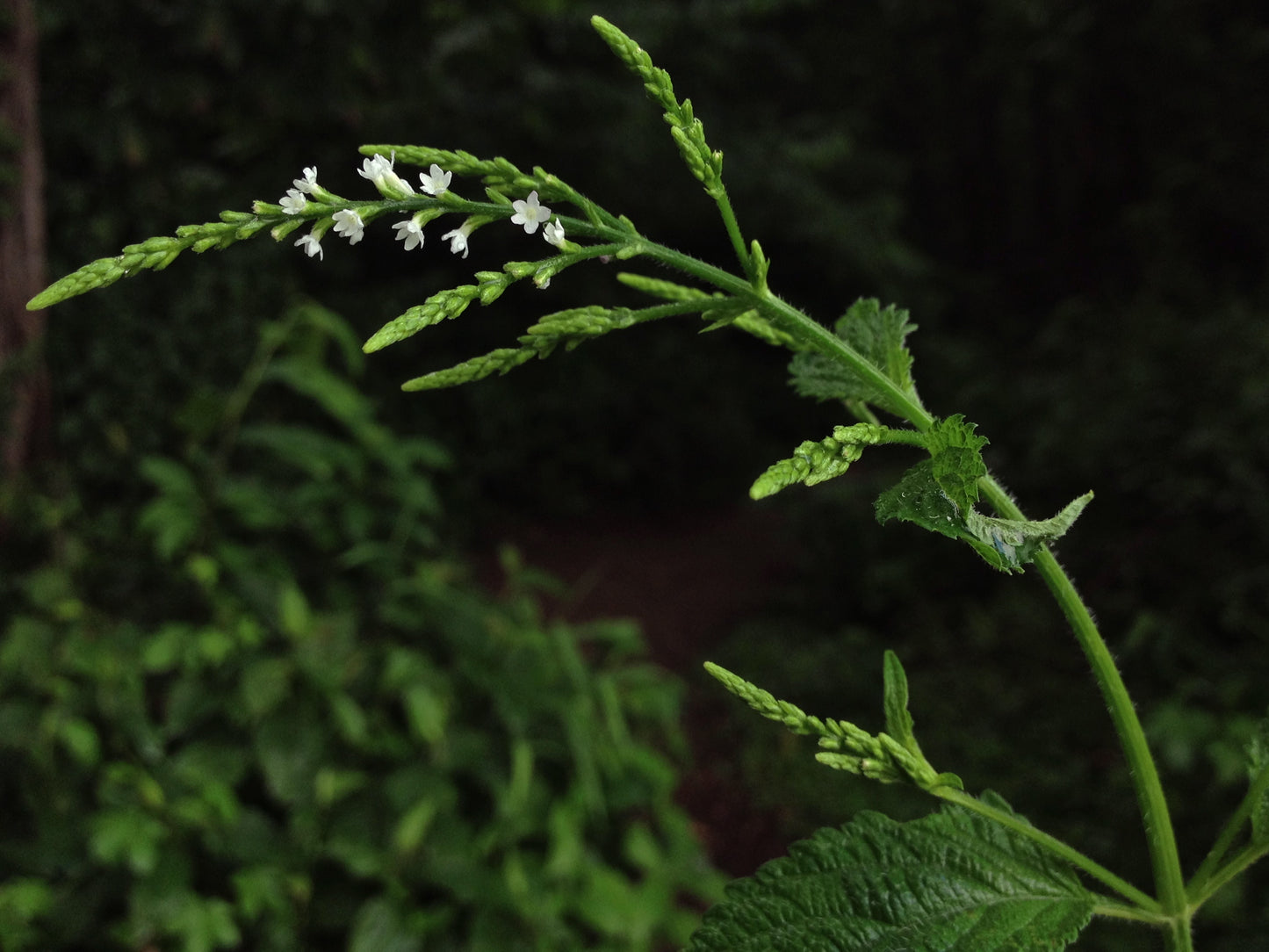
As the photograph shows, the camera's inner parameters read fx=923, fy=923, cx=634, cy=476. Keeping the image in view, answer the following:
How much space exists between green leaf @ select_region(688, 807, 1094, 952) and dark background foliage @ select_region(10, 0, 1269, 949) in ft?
6.22

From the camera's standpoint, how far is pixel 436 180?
24.3 inches

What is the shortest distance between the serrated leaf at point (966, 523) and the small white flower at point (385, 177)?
38cm

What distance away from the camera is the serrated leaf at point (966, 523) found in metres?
0.51

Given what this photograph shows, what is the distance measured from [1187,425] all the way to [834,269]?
4.78m

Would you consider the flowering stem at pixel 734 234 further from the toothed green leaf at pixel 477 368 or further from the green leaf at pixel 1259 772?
the green leaf at pixel 1259 772

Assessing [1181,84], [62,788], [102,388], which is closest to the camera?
[62,788]

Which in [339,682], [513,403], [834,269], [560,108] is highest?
[560,108]

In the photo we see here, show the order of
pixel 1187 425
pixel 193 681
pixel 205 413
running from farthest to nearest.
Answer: pixel 1187 425, pixel 205 413, pixel 193 681

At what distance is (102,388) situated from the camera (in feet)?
15.2

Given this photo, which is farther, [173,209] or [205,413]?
[173,209]

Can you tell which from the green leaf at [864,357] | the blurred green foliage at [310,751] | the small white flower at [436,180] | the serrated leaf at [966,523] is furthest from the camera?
the blurred green foliage at [310,751]

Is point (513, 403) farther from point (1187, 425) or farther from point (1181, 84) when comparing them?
point (1181, 84)

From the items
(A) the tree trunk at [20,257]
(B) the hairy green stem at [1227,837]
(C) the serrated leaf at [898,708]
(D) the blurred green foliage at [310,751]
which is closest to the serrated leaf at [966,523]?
(C) the serrated leaf at [898,708]

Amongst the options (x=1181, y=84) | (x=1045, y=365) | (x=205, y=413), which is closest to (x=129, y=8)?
(x=205, y=413)
